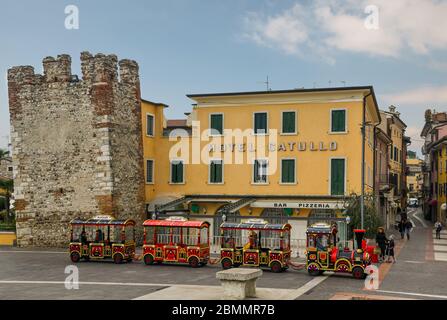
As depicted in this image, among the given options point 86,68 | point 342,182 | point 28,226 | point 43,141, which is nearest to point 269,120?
point 342,182

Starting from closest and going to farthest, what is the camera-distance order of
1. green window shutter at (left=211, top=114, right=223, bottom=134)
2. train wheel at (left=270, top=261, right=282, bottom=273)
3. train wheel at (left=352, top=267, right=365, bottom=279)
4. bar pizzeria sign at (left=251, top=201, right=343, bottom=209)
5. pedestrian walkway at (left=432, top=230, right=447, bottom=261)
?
train wheel at (left=352, top=267, right=365, bottom=279) < train wheel at (left=270, top=261, right=282, bottom=273) < pedestrian walkway at (left=432, top=230, right=447, bottom=261) < bar pizzeria sign at (left=251, top=201, right=343, bottom=209) < green window shutter at (left=211, top=114, right=223, bottom=134)

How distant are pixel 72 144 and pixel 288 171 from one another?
13.3 metres

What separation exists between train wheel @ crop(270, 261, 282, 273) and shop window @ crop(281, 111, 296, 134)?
13.0 m

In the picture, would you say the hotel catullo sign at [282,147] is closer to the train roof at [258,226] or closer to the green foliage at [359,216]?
the green foliage at [359,216]

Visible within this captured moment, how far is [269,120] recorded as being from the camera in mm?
36281

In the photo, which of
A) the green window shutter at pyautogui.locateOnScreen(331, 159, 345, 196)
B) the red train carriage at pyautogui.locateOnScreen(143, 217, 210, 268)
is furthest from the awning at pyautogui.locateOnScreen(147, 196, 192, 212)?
the green window shutter at pyautogui.locateOnScreen(331, 159, 345, 196)

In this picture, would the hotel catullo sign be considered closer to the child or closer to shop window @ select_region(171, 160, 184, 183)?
shop window @ select_region(171, 160, 184, 183)

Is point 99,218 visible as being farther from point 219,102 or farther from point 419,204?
point 419,204

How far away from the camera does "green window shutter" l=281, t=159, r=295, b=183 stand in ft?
117

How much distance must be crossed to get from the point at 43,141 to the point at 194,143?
946 cm

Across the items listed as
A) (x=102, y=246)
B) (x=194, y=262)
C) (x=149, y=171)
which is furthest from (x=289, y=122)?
(x=102, y=246)

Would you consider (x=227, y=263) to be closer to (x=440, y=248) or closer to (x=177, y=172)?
(x=177, y=172)

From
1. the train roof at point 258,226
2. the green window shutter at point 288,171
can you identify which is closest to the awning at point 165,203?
the green window shutter at point 288,171

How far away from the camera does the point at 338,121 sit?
34844 mm
